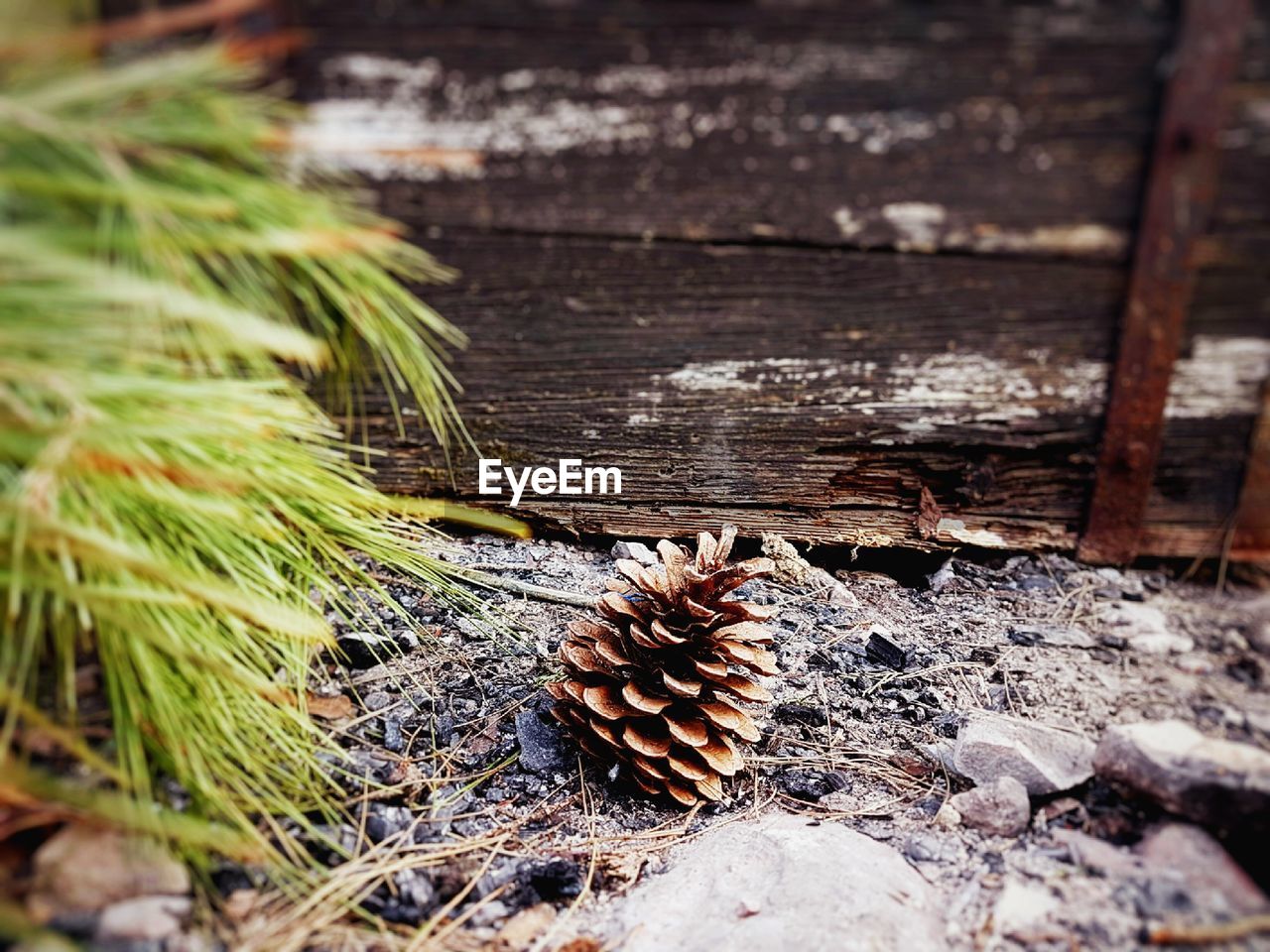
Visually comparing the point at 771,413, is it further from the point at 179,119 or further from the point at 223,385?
the point at 179,119

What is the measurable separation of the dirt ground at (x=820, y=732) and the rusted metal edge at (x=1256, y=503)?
0.17 feet

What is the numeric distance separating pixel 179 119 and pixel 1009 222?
97 cm

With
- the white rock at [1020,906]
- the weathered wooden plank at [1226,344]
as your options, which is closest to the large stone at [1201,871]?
the white rock at [1020,906]

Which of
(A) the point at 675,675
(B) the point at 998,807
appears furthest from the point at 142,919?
(B) the point at 998,807

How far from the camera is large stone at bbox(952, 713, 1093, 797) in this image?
3.13 feet

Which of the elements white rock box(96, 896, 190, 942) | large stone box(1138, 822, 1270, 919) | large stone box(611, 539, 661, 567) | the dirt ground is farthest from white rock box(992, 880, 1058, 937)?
white rock box(96, 896, 190, 942)

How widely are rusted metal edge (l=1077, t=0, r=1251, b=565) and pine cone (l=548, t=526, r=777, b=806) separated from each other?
0.46 meters

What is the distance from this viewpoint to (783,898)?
33.5 inches

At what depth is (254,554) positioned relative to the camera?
3.12 ft

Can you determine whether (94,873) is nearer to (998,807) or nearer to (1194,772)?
(998,807)

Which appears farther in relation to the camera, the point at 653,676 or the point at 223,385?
the point at 653,676

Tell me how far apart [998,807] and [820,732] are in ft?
0.74

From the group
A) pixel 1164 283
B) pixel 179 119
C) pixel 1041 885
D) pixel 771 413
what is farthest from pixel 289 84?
pixel 1041 885

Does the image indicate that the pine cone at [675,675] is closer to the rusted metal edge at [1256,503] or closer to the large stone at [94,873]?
the large stone at [94,873]
